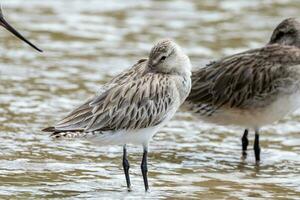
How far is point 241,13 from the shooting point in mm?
17391

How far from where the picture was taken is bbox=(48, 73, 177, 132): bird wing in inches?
384

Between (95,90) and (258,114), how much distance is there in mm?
2918

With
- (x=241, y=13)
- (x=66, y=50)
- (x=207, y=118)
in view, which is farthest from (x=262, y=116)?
(x=241, y=13)

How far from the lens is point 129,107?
32.6ft

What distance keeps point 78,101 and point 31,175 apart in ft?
9.74

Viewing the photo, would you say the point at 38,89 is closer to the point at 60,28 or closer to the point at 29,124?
the point at 29,124

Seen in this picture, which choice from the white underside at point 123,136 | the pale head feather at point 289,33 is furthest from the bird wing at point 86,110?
the pale head feather at point 289,33

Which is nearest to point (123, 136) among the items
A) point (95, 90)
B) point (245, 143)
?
point (245, 143)

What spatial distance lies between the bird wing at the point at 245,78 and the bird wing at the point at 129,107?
1653 millimetres

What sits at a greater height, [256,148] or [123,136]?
[123,136]

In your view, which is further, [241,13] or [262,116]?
[241,13]

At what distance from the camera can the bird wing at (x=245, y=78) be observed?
1141cm

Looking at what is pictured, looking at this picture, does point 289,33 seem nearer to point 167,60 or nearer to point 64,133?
point 167,60

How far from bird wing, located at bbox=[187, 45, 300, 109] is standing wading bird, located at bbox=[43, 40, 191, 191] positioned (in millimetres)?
1482
